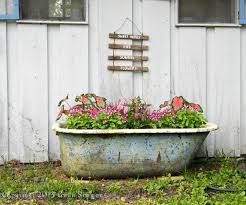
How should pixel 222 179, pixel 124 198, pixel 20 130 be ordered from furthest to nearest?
pixel 20 130 → pixel 222 179 → pixel 124 198

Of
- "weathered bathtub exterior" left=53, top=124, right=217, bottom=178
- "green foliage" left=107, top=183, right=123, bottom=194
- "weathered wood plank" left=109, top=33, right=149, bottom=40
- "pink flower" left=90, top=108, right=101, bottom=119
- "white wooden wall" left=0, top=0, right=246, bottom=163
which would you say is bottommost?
"green foliage" left=107, top=183, right=123, bottom=194

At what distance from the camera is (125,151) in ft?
14.5

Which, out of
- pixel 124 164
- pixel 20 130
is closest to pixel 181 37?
pixel 124 164

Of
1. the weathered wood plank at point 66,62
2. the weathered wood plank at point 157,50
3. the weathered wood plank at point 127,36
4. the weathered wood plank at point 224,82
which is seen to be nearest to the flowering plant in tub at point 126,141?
the weathered wood plank at point 66,62

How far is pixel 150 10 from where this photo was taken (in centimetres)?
527

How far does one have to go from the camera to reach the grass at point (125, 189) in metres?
3.81

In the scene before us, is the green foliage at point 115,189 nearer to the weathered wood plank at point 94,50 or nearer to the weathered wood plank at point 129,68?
the weathered wood plank at point 94,50

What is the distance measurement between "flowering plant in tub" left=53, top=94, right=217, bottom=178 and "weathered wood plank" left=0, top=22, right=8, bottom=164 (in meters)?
0.86

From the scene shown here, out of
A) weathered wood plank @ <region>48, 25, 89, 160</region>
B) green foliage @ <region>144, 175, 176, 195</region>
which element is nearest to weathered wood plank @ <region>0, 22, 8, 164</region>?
weathered wood plank @ <region>48, 25, 89, 160</region>

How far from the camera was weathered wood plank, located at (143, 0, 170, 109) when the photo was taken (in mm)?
5277

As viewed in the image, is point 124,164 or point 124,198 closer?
point 124,198

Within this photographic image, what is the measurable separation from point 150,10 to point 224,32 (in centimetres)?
93

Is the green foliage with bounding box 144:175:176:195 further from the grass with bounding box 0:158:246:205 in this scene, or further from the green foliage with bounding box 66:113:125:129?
the green foliage with bounding box 66:113:125:129

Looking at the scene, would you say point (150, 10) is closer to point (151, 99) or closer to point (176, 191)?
point (151, 99)
